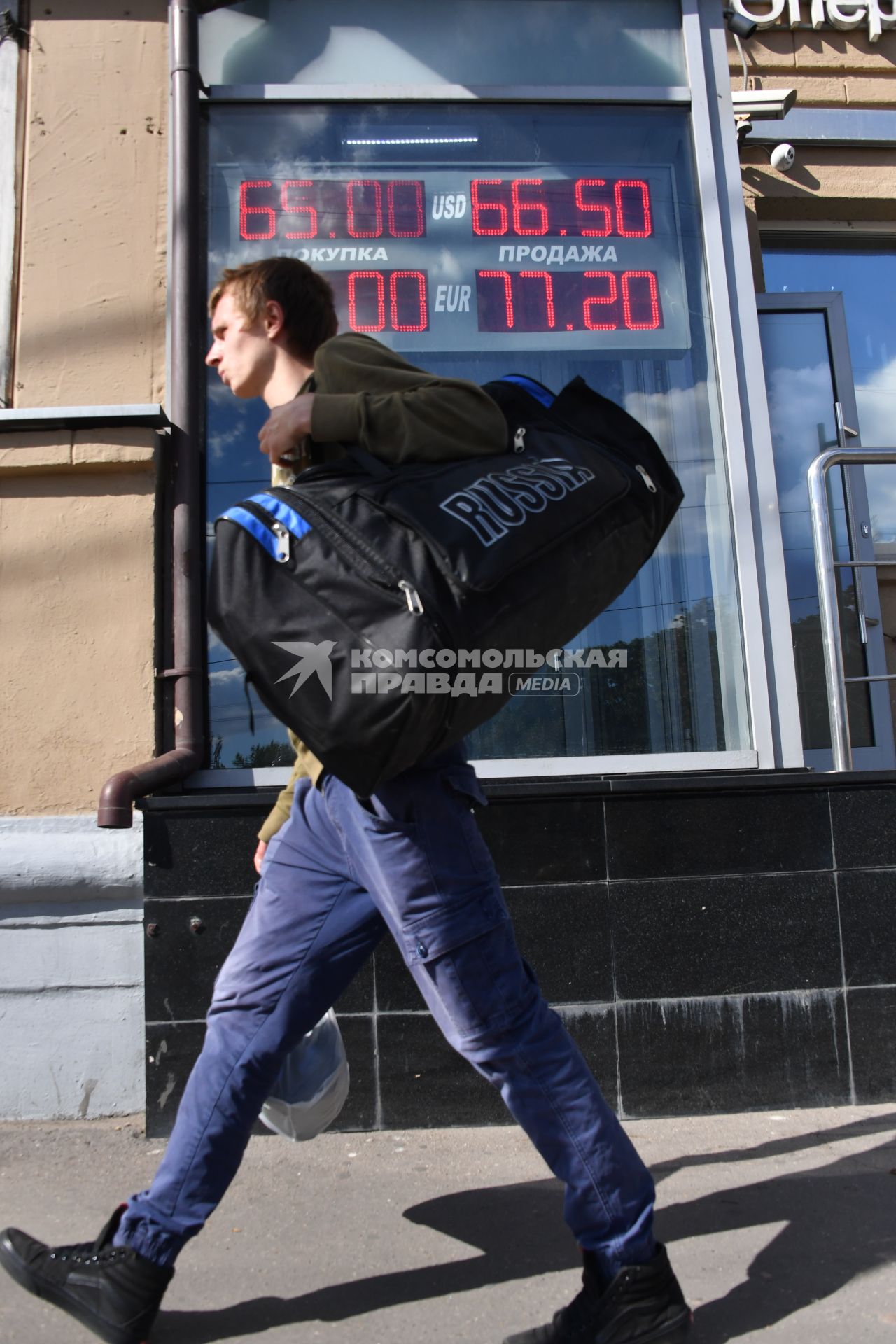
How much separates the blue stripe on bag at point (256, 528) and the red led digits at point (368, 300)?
252 centimetres

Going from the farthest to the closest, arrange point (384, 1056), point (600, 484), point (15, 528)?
point (15, 528)
point (384, 1056)
point (600, 484)

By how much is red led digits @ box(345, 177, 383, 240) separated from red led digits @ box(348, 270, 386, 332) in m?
0.16

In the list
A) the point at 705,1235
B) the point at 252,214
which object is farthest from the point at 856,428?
the point at 705,1235

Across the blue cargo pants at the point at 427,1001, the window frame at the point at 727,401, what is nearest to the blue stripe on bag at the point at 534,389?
the blue cargo pants at the point at 427,1001

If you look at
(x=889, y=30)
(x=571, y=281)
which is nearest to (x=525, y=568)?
(x=571, y=281)

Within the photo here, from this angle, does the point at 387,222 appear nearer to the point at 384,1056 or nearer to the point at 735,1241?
the point at 384,1056

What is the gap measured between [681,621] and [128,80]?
2.90m

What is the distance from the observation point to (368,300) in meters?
4.00

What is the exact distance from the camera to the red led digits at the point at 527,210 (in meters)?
4.11

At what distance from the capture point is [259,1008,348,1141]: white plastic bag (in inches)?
83.2

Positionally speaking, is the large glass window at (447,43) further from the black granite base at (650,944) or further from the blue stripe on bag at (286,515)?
the blue stripe on bag at (286,515)

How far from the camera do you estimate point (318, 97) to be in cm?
399

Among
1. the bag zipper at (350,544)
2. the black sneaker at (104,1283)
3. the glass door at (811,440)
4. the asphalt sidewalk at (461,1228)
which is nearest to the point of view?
the bag zipper at (350,544)

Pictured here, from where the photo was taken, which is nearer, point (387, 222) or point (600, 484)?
point (600, 484)
